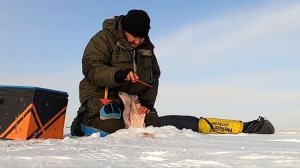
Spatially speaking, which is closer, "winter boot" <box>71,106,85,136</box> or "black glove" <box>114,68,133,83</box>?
"black glove" <box>114,68,133,83</box>

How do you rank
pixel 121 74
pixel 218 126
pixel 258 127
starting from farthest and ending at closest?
pixel 258 127 < pixel 218 126 < pixel 121 74

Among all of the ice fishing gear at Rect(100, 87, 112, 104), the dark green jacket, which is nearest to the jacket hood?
the dark green jacket

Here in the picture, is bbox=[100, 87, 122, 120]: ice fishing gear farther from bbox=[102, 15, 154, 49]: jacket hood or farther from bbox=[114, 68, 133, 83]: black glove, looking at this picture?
bbox=[102, 15, 154, 49]: jacket hood

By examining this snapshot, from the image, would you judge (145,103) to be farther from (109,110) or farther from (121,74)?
(121,74)

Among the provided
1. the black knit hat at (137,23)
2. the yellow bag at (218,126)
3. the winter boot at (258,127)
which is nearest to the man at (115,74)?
the black knit hat at (137,23)

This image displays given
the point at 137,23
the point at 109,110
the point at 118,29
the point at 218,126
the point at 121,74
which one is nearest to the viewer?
the point at 121,74

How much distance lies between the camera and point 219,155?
2.15m

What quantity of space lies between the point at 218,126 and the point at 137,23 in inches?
66.8

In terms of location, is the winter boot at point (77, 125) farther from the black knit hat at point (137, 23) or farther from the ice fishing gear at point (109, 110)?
the black knit hat at point (137, 23)

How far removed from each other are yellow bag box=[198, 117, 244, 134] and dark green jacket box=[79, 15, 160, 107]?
0.86 m

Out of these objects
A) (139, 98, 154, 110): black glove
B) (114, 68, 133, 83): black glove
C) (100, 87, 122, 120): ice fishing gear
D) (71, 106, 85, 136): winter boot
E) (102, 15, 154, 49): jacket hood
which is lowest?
(71, 106, 85, 136): winter boot

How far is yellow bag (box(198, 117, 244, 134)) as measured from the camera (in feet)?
15.9

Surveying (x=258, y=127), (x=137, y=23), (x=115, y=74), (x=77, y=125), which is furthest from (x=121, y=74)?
(x=258, y=127)

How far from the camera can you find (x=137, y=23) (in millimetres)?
3992
